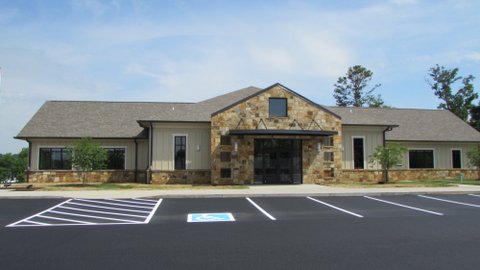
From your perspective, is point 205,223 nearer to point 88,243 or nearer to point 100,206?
point 88,243

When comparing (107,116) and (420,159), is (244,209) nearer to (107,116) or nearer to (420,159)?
(107,116)

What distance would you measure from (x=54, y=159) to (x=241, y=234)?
65.5ft

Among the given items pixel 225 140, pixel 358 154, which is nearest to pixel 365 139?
pixel 358 154

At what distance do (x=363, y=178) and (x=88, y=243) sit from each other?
2098cm

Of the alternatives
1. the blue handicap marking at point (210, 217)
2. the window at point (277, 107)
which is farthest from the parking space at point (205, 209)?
the window at point (277, 107)

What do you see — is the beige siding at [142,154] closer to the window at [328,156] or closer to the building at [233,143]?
the building at [233,143]

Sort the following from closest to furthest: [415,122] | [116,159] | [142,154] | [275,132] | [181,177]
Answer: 1. [275,132]
2. [181,177]
3. [116,159]
4. [142,154]
5. [415,122]

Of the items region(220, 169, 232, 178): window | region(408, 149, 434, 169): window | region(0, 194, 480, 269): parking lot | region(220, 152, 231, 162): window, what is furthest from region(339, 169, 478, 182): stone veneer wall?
region(0, 194, 480, 269): parking lot

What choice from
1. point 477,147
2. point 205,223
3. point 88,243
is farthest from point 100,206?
point 477,147

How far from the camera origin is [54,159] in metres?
25.3

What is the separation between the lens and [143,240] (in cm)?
830

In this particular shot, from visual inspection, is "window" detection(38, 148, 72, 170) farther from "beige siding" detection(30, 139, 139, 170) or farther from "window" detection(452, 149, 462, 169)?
"window" detection(452, 149, 462, 169)

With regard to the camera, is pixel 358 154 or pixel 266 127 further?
pixel 358 154

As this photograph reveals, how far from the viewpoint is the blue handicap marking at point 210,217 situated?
10961 millimetres
